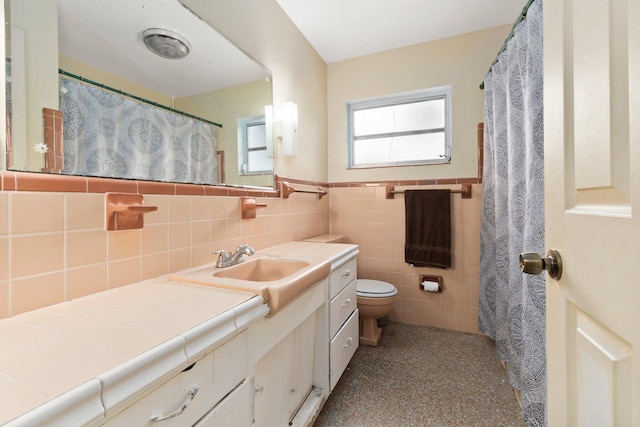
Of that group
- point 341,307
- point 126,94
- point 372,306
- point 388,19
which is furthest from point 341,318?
point 388,19

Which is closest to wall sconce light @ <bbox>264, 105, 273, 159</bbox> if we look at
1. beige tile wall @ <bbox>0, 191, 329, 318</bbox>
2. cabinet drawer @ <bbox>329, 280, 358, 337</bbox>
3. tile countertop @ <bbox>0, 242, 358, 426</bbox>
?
beige tile wall @ <bbox>0, 191, 329, 318</bbox>

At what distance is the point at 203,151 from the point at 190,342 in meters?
0.94

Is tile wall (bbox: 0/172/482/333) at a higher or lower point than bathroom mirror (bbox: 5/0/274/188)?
lower

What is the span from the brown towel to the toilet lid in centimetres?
36

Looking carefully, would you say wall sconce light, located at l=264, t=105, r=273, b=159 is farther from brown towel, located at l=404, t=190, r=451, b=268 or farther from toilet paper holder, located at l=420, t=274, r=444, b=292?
toilet paper holder, located at l=420, t=274, r=444, b=292

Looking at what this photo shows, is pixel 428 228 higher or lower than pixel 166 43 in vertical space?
lower

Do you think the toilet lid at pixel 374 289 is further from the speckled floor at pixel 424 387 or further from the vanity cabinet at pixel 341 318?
the speckled floor at pixel 424 387

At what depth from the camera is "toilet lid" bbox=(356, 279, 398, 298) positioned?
1.93 meters

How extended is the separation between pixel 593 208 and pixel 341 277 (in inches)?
45.0

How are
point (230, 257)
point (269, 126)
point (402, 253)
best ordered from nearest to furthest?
point (230, 257)
point (269, 126)
point (402, 253)

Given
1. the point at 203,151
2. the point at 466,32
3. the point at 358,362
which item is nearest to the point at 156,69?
the point at 203,151

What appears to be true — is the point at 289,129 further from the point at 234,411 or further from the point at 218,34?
the point at 234,411

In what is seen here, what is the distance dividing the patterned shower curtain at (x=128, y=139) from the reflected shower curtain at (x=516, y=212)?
1484 millimetres

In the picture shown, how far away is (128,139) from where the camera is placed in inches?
38.0
